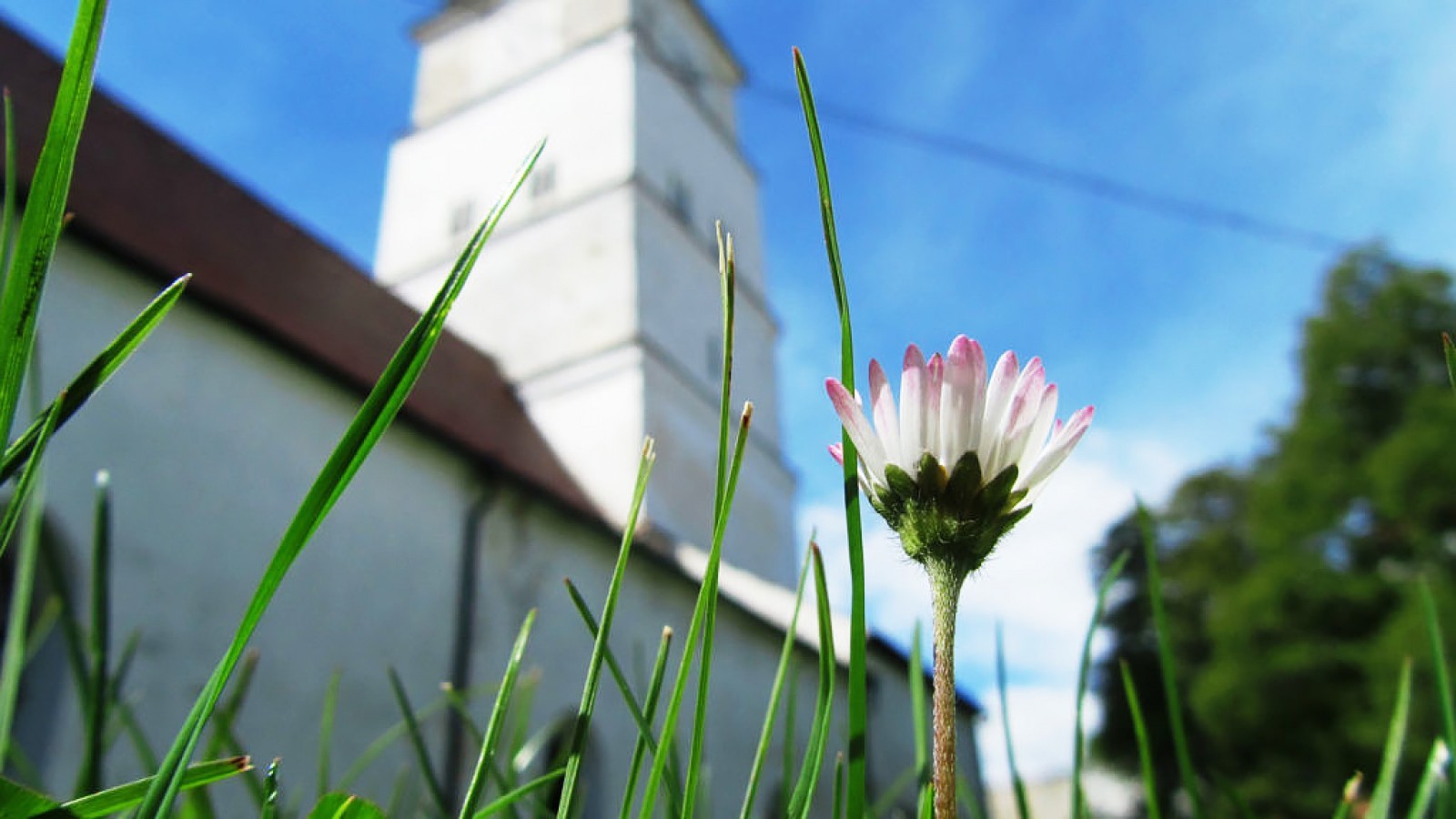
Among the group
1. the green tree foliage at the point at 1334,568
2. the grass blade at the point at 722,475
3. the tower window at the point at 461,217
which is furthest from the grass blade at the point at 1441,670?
the tower window at the point at 461,217

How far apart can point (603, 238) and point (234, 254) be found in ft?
22.6

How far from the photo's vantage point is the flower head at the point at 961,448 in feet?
1.69

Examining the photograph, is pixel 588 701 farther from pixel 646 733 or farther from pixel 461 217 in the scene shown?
pixel 461 217

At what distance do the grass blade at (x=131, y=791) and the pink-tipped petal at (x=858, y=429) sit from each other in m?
0.31

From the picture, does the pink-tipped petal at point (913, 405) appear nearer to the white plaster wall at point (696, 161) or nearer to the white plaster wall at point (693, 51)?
the white plaster wall at point (696, 161)

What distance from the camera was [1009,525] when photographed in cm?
54

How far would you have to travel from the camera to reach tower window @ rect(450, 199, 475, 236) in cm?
1605

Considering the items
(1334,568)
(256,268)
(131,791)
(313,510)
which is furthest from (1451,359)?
(1334,568)

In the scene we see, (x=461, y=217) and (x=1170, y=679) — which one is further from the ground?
(x=461, y=217)

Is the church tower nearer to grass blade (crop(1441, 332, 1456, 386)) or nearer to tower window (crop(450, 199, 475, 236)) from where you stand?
tower window (crop(450, 199, 475, 236))

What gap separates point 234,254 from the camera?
841cm

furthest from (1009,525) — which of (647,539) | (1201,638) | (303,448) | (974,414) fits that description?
(1201,638)

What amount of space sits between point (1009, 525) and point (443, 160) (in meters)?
17.6

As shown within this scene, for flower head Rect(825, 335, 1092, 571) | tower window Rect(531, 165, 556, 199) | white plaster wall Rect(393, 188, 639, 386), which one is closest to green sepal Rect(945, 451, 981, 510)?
flower head Rect(825, 335, 1092, 571)
